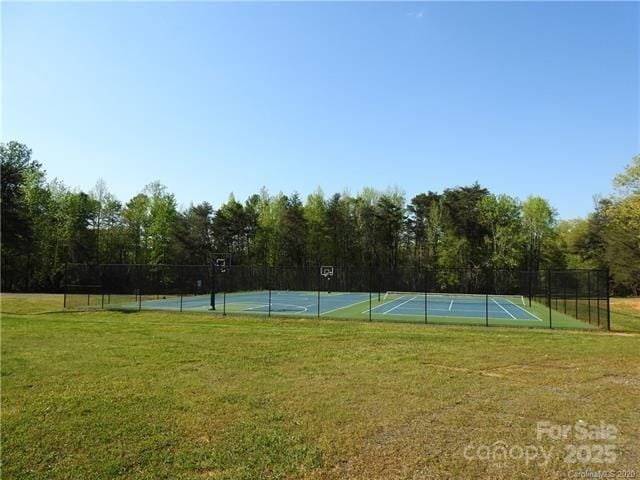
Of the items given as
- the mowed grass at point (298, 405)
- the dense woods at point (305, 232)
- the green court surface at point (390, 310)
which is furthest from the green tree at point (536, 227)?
the mowed grass at point (298, 405)

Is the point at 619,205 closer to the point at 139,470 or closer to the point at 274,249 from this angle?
the point at 139,470

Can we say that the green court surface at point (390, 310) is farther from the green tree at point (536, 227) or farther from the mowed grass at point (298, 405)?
the green tree at point (536, 227)

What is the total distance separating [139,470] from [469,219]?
58.7 meters

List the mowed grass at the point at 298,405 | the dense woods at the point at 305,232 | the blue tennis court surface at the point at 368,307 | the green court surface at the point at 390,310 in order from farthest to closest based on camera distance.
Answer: the dense woods at the point at 305,232 < the blue tennis court surface at the point at 368,307 < the green court surface at the point at 390,310 < the mowed grass at the point at 298,405

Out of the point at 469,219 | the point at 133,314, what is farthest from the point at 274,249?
the point at 133,314

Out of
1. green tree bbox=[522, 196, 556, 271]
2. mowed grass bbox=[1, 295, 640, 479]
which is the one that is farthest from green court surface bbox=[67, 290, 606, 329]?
green tree bbox=[522, 196, 556, 271]

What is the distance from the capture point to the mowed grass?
178 inches

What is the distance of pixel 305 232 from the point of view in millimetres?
61969

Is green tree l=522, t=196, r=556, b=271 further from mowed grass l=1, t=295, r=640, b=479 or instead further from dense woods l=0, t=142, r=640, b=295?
mowed grass l=1, t=295, r=640, b=479

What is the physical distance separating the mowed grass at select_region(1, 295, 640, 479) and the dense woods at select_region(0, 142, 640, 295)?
45654 millimetres

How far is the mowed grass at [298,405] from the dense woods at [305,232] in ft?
150

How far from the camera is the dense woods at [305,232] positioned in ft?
179

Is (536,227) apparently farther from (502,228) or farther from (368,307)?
(368,307)

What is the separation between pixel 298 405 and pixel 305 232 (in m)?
55.5
